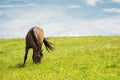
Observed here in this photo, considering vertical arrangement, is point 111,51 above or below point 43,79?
below

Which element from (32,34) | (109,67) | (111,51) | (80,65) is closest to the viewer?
(109,67)

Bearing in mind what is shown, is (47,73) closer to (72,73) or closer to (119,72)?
(72,73)

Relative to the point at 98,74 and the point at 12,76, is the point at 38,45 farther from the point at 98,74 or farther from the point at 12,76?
the point at 98,74

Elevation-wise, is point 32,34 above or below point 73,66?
above

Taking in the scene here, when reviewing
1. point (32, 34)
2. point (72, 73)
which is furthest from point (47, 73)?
point (32, 34)

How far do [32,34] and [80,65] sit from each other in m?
4.35

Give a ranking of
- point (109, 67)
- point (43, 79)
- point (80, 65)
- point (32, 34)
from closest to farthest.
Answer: point (43, 79), point (109, 67), point (80, 65), point (32, 34)

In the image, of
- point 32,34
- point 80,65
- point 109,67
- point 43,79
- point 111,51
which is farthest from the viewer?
point 111,51

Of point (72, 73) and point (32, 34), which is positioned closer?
point (72, 73)

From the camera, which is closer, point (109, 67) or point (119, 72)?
point (119, 72)

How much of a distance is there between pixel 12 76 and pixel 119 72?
642 cm

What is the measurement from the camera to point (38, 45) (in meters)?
22.5

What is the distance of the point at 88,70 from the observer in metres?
19.1

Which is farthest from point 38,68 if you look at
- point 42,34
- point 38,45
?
point 42,34
